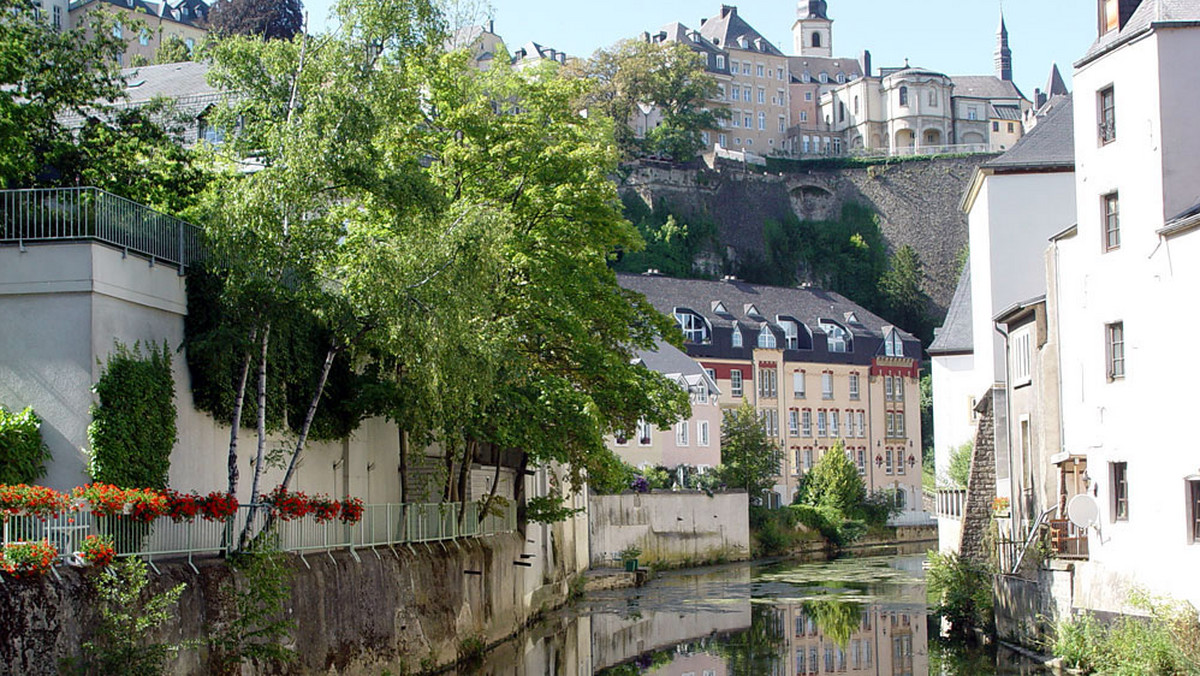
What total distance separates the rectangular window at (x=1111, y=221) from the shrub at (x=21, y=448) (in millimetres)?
16612

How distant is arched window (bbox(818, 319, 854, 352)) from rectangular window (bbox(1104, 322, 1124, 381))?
57.2 meters

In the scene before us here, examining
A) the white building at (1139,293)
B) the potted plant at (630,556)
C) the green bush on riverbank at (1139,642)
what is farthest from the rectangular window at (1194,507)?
the potted plant at (630,556)

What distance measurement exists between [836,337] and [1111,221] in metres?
58.0

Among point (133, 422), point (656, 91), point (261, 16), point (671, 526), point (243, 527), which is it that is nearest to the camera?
point (133, 422)

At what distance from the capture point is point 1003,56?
168m

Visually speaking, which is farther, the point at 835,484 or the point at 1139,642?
the point at 835,484

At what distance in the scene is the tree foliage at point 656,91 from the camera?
11250 centimetres

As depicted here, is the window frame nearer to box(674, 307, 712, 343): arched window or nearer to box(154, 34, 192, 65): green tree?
box(154, 34, 192, 65): green tree

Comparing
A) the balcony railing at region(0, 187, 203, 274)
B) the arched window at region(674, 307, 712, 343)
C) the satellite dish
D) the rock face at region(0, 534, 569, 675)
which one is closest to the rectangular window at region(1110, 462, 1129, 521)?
the satellite dish

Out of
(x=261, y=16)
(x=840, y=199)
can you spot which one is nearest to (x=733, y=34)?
(x=840, y=199)

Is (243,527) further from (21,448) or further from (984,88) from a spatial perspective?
(984,88)

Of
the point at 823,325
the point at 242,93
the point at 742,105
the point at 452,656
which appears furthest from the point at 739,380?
the point at 742,105

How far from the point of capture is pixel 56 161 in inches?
976

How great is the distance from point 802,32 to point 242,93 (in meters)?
151
